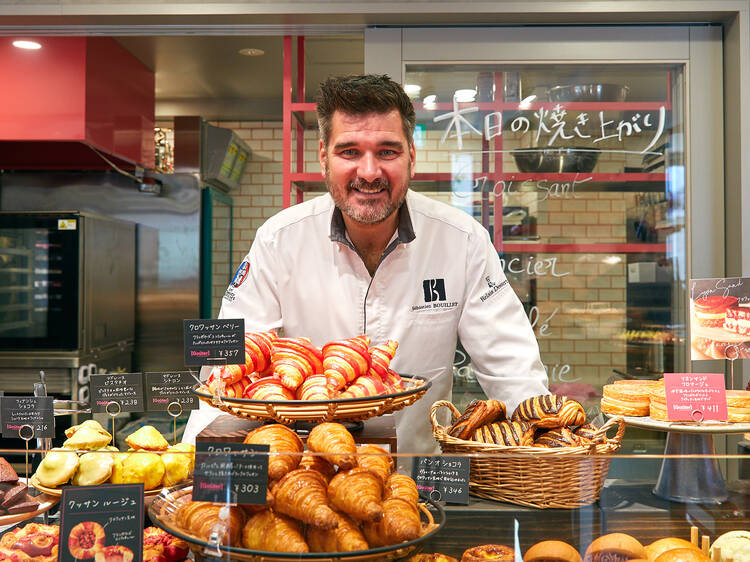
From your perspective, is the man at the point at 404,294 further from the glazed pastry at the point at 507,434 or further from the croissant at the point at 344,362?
the croissant at the point at 344,362

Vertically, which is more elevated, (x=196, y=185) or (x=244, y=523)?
(x=196, y=185)

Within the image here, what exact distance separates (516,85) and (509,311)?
53.7 inches

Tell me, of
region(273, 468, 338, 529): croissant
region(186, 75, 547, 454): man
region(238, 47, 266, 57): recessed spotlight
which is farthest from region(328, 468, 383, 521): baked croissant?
region(238, 47, 266, 57): recessed spotlight

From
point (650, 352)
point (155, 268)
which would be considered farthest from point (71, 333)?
point (650, 352)

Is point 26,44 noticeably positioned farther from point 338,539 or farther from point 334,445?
point 338,539

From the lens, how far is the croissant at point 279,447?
923 mm

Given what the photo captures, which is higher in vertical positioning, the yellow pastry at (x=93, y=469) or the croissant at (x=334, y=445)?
the croissant at (x=334, y=445)

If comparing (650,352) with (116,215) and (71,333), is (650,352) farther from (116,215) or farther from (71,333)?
(116,215)

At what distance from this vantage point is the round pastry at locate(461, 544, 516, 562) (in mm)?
983

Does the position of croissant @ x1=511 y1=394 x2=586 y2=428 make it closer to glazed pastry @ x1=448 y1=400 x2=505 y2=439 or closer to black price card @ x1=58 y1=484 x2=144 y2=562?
glazed pastry @ x1=448 y1=400 x2=505 y2=439

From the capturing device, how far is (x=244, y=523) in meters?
0.92

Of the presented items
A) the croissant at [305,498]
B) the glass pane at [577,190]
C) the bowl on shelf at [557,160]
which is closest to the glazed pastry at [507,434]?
the croissant at [305,498]

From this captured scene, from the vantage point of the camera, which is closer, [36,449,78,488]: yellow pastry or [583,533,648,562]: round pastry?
[583,533,648,562]: round pastry

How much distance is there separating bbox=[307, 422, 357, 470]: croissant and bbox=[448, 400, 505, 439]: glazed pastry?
1.18ft
